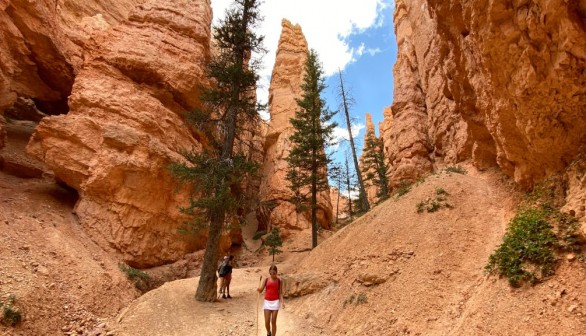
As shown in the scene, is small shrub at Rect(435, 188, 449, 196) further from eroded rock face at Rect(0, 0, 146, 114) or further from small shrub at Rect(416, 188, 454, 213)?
eroded rock face at Rect(0, 0, 146, 114)

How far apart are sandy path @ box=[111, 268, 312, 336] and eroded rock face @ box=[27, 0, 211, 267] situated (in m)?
5.22

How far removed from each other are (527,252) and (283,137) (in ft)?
100

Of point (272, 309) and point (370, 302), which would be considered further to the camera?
point (370, 302)

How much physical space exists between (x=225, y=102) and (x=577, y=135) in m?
12.2

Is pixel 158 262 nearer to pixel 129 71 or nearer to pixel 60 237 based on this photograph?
pixel 60 237

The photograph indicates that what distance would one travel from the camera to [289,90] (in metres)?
40.3

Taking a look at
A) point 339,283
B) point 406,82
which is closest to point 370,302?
point 339,283

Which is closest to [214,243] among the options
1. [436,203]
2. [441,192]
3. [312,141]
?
[436,203]

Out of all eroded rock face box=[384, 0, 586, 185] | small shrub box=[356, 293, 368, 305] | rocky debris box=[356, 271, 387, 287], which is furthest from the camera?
rocky debris box=[356, 271, 387, 287]

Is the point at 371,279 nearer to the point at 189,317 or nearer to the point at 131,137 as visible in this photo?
the point at 189,317

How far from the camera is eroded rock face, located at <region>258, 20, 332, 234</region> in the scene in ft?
93.7

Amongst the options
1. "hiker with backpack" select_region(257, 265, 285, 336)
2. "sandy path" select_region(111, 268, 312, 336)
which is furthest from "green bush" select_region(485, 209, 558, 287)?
"sandy path" select_region(111, 268, 312, 336)

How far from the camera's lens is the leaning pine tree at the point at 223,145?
11438 millimetres

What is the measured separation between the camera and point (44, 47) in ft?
60.8
